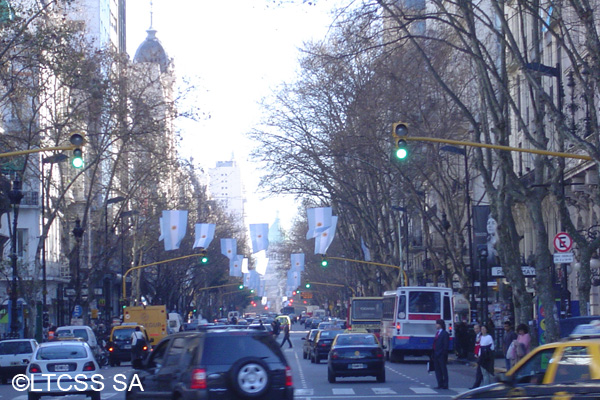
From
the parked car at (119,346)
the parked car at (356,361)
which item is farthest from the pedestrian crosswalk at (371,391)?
the parked car at (119,346)

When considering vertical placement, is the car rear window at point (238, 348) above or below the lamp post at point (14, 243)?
below

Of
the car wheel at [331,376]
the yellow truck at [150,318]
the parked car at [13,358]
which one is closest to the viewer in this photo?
the car wheel at [331,376]

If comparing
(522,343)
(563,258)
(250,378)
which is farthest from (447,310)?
(250,378)

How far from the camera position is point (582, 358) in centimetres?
923

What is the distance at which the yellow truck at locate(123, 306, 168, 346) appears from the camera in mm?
50531

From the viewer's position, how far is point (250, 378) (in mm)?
12781

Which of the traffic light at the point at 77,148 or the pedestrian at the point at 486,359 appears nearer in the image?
the pedestrian at the point at 486,359

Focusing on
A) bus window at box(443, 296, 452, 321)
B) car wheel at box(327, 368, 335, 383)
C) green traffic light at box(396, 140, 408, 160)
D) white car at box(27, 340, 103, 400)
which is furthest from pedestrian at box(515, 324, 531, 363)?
bus window at box(443, 296, 452, 321)

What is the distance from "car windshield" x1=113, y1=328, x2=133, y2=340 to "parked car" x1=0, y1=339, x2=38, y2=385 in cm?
1033

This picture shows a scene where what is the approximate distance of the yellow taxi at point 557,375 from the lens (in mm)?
8094

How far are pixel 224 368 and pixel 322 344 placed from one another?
26478mm

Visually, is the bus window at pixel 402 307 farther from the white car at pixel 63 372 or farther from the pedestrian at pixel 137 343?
the white car at pixel 63 372

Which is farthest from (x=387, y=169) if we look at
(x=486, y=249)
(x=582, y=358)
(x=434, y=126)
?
(x=582, y=358)

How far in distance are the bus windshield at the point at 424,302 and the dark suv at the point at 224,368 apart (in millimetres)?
27210
